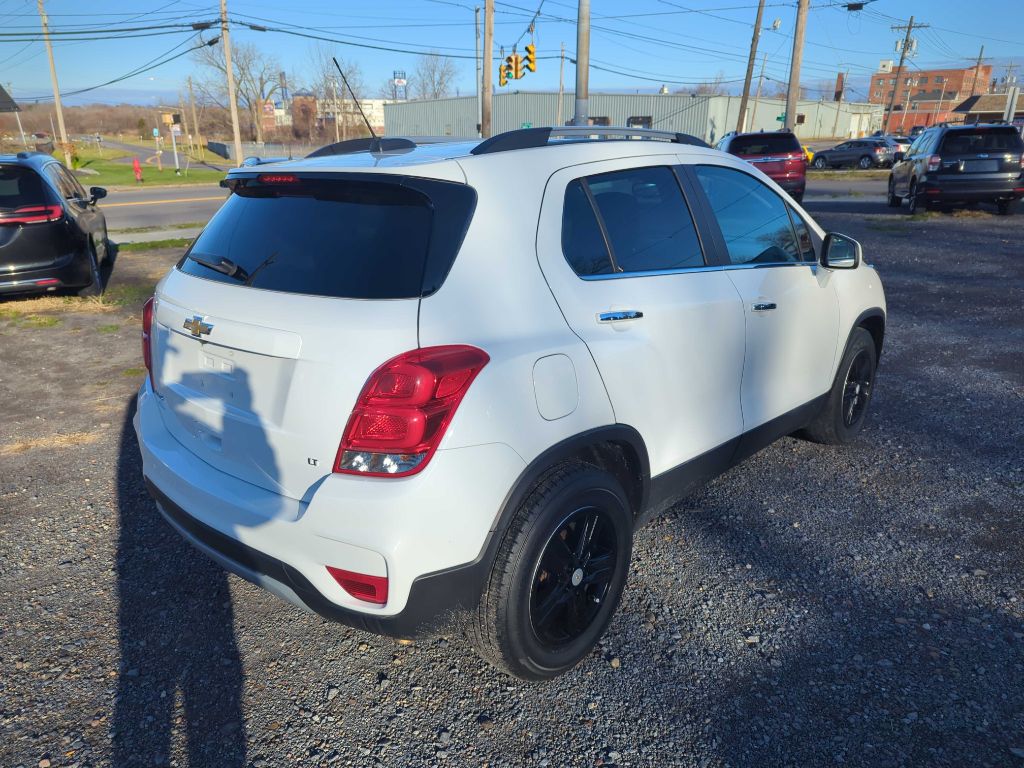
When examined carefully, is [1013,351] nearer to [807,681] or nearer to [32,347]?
[807,681]

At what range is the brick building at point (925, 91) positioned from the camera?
104 metres

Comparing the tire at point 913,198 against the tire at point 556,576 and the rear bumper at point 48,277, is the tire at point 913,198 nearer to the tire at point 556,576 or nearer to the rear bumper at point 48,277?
the rear bumper at point 48,277

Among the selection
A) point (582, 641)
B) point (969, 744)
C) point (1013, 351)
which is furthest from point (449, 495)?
point (1013, 351)

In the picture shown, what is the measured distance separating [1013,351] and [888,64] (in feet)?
507

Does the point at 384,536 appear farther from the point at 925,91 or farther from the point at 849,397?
the point at 925,91

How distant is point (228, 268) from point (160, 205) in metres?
22.5

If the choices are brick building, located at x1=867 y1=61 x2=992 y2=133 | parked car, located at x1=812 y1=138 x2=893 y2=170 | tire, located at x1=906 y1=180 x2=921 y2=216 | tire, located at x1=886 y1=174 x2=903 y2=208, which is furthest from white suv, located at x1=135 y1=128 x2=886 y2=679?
brick building, located at x1=867 y1=61 x2=992 y2=133

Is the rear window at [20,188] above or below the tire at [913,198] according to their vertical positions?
above

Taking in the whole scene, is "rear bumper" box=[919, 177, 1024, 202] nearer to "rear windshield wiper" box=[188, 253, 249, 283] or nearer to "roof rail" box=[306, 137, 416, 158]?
"roof rail" box=[306, 137, 416, 158]

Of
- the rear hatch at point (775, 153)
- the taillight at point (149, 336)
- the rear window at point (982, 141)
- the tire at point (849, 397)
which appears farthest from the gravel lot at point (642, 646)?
the rear hatch at point (775, 153)

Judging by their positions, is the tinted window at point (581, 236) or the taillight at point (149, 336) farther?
the taillight at point (149, 336)

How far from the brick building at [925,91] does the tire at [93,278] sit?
332 feet

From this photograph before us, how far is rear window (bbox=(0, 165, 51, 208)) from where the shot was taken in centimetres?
758

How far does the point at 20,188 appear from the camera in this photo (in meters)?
7.70
